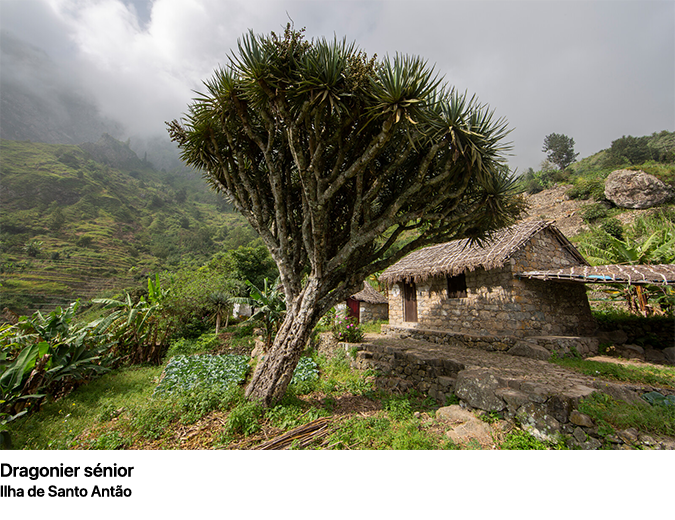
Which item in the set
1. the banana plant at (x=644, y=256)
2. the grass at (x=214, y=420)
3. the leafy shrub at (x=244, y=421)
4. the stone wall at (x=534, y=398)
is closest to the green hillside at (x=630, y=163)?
the banana plant at (x=644, y=256)

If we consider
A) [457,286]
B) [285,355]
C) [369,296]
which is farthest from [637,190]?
[285,355]

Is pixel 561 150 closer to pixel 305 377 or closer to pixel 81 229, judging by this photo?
pixel 305 377

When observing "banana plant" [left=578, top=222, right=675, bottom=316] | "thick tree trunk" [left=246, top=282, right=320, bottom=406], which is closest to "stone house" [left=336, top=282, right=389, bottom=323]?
"banana plant" [left=578, top=222, right=675, bottom=316]

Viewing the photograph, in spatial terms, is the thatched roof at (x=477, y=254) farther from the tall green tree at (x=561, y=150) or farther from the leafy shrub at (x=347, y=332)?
the tall green tree at (x=561, y=150)

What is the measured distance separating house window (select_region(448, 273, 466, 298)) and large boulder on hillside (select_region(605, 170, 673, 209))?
22134 mm

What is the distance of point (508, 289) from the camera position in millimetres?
8180

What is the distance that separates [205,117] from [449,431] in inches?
263

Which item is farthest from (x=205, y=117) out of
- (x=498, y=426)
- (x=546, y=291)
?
(x=546, y=291)

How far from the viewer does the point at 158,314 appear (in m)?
9.01

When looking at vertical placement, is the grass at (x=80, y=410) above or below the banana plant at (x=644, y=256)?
below

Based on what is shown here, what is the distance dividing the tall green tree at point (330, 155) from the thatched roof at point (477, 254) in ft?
9.21

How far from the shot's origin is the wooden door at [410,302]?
38.7 feet

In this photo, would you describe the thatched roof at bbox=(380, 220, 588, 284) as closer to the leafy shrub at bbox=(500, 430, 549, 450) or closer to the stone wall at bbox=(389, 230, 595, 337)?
the stone wall at bbox=(389, 230, 595, 337)

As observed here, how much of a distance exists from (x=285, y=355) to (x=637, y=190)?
99.7ft
